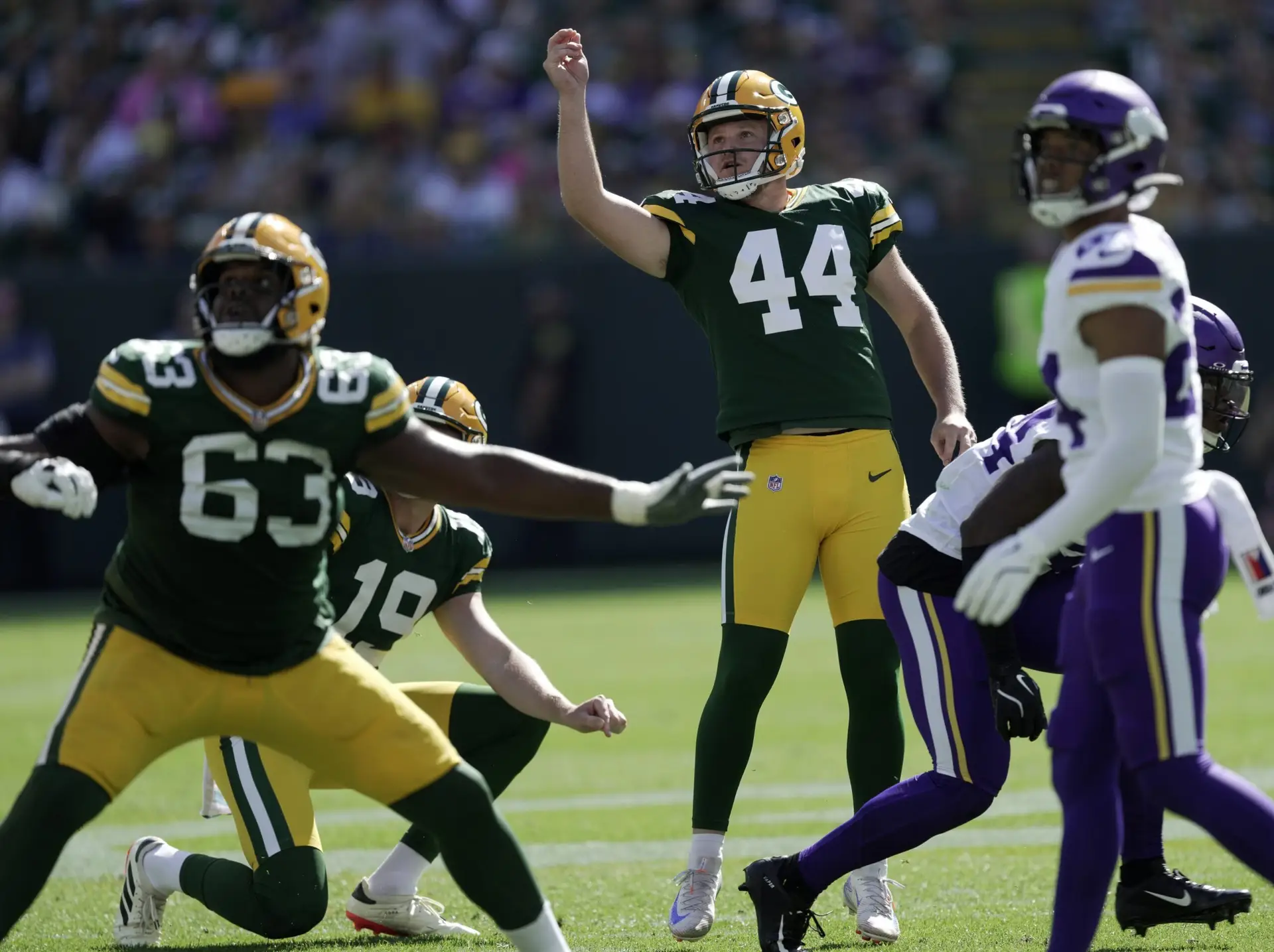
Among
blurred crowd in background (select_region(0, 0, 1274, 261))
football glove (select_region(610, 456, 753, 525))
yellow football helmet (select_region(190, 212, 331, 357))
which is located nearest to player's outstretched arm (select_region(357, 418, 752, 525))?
football glove (select_region(610, 456, 753, 525))

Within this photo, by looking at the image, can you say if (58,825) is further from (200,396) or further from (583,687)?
(583,687)

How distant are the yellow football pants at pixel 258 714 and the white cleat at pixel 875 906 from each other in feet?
4.36

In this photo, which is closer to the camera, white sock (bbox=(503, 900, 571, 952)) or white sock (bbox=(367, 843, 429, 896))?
white sock (bbox=(503, 900, 571, 952))

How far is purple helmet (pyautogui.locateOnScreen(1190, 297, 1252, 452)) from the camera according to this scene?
412 cm

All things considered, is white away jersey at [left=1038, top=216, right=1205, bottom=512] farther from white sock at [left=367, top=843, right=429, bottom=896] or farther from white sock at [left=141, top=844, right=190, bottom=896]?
white sock at [left=141, top=844, right=190, bottom=896]

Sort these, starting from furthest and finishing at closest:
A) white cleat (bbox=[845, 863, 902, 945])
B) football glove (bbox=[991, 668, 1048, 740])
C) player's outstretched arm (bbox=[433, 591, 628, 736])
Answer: player's outstretched arm (bbox=[433, 591, 628, 736])
white cleat (bbox=[845, 863, 902, 945])
football glove (bbox=[991, 668, 1048, 740])

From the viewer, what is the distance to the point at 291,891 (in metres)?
4.40

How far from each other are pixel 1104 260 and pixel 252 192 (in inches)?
462

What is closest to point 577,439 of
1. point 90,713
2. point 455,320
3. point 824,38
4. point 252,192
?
point 455,320

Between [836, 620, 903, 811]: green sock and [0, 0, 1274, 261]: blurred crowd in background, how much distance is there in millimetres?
9835

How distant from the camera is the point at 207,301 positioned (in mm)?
3557

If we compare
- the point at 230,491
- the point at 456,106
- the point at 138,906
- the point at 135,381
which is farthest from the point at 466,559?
the point at 456,106

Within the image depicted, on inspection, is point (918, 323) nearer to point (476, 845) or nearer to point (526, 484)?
point (526, 484)

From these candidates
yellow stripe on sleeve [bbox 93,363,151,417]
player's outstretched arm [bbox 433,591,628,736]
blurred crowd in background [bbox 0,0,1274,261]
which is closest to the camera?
yellow stripe on sleeve [bbox 93,363,151,417]
